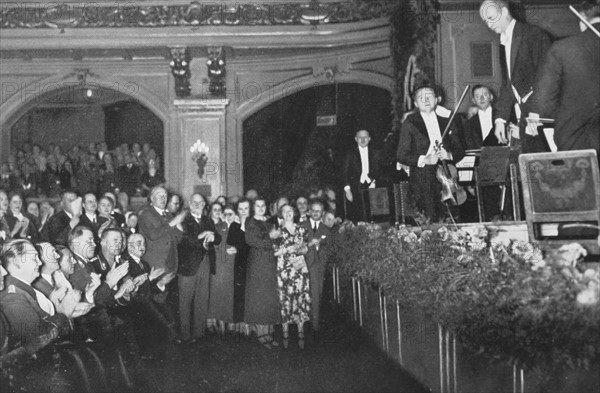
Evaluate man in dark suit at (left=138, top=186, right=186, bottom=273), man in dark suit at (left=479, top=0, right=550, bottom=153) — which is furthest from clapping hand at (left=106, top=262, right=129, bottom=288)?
man in dark suit at (left=479, top=0, right=550, bottom=153)

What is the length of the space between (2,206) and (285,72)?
18.5ft

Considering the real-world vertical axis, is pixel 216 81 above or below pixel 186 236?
above

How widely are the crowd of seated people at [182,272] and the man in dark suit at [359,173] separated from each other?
3.62ft

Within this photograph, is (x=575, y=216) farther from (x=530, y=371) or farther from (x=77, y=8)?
(x=77, y=8)

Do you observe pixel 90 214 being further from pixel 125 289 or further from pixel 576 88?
pixel 576 88

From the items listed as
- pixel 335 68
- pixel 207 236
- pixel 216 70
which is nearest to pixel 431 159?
pixel 207 236

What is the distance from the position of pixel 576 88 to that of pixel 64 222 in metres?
5.82

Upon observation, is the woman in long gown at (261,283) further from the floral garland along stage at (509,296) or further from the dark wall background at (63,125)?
the dark wall background at (63,125)

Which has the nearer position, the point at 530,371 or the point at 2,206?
the point at 530,371

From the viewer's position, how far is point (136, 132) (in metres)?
13.7

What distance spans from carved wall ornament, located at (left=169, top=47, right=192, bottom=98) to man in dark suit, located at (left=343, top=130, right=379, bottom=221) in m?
3.96

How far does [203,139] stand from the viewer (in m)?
12.8

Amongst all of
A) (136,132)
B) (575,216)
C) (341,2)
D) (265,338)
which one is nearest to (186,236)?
(265,338)

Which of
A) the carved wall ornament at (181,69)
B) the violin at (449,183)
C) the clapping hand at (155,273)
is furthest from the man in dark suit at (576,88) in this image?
the carved wall ornament at (181,69)
